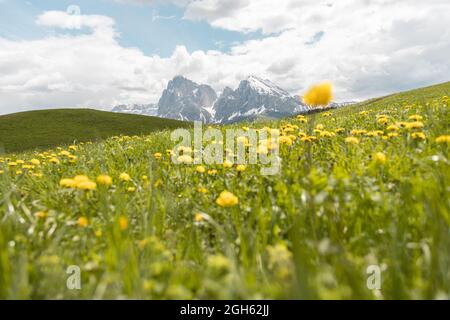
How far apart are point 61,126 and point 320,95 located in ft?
236

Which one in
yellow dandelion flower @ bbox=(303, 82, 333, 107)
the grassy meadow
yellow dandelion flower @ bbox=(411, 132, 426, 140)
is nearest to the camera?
the grassy meadow

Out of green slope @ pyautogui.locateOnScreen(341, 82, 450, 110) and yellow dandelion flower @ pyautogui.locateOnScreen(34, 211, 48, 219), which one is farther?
green slope @ pyautogui.locateOnScreen(341, 82, 450, 110)

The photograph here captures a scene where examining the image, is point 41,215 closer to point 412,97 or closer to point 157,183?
point 157,183

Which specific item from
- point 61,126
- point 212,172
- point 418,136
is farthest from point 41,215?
point 61,126

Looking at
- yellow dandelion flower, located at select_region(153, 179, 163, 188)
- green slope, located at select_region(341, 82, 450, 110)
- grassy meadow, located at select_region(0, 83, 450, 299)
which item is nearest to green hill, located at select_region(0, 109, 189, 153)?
green slope, located at select_region(341, 82, 450, 110)

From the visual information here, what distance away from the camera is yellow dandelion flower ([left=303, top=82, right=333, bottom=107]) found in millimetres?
2743

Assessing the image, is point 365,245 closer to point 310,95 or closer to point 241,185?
point 310,95

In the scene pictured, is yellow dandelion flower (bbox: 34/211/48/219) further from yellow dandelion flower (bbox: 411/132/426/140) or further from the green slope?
the green slope

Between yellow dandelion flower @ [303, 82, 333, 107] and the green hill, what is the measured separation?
5578 centimetres

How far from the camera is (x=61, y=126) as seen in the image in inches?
2638

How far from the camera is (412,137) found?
484 cm

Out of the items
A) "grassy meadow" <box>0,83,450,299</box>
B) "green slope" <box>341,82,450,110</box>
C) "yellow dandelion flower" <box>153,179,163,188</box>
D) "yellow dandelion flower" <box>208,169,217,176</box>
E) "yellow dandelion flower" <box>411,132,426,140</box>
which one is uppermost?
"green slope" <box>341,82,450,110</box>
